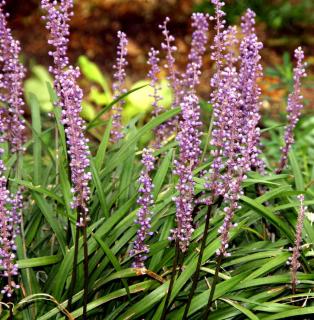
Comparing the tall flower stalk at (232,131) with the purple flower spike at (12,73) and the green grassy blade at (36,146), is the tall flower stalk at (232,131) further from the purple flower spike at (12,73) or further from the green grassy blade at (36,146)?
the green grassy blade at (36,146)

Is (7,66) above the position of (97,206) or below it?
above

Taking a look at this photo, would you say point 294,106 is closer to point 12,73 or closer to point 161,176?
point 161,176

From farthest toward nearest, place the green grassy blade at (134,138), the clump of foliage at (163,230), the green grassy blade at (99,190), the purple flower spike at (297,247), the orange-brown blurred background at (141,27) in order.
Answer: the orange-brown blurred background at (141,27)
the green grassy blade at (134,138)
the green grassy blade at (99,190)
the purple flower spike at (297,247)
the clump of foliage at (163,230)

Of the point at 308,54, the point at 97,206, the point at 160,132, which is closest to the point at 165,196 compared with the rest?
the point at 97,206

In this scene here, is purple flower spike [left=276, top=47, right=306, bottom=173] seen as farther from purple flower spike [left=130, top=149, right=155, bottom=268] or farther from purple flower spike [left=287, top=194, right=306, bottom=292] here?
purple flower spike [left=130, top=149, right=155, bottom=268]

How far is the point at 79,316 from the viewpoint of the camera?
3949mm

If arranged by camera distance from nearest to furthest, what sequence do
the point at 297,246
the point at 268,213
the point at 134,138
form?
the point at 297,246
the point at 268,213
the point at 134,138

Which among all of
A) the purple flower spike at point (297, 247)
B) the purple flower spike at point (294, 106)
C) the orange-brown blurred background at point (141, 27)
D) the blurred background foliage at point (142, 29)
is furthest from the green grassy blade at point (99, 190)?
the orange-brown blurred background at point (141, 27)

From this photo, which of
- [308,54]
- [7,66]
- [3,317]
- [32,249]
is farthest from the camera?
[308,54]

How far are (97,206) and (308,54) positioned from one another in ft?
28.9

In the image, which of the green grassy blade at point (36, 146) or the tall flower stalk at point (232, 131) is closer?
the tall flower stalk at point (232, 131)

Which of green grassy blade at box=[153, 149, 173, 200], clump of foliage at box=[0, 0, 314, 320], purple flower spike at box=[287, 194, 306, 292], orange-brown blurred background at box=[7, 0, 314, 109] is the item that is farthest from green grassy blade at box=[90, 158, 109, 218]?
orange-brown blurred background at box=[7, 0, 314, 109]

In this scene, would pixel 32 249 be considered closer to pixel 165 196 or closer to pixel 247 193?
pixel 165 196

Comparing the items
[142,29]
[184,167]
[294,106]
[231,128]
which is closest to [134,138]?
[294,106]
